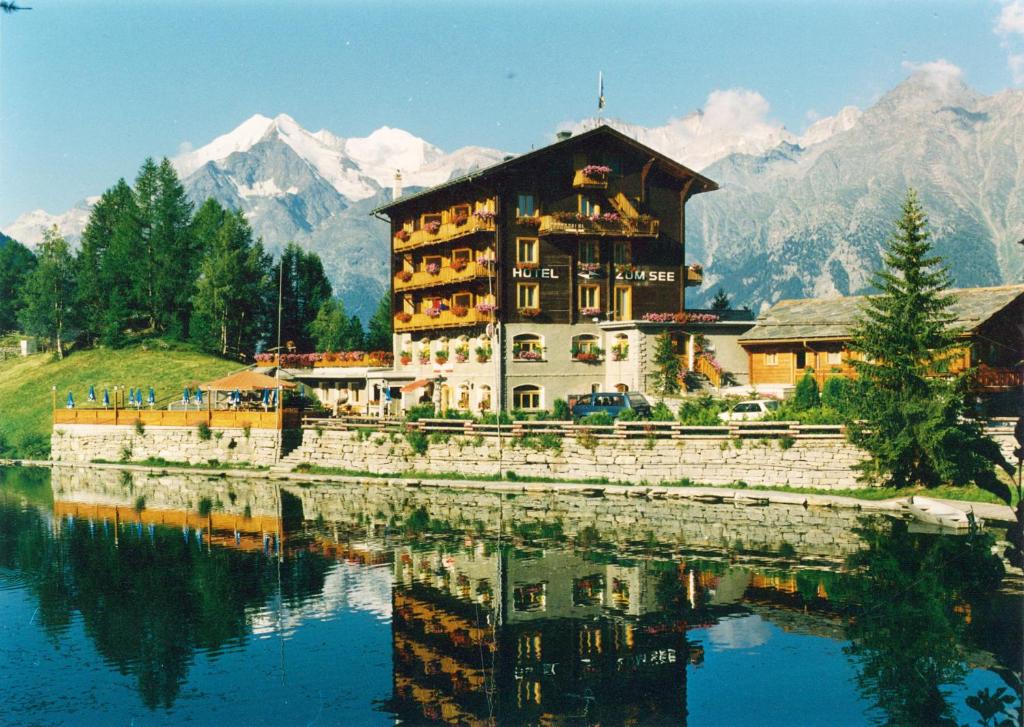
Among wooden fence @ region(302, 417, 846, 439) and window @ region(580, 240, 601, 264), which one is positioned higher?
window @ region(580, 240, 601, 264)

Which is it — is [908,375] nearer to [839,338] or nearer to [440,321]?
[839,338]

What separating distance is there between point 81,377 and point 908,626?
2891 inches

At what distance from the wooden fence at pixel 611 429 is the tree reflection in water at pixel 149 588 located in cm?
1432

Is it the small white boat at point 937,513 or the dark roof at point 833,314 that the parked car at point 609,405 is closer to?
the dark roof at point 833,314

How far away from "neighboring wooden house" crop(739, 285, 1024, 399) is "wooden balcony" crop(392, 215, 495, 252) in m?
16.6

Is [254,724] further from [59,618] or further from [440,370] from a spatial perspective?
[440,370]

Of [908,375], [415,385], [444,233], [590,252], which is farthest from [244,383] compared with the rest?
[908,375]

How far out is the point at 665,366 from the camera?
173ft

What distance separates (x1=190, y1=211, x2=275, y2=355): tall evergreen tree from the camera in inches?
3364

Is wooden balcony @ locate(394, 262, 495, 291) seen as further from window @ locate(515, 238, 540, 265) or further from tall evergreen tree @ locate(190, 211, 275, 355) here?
tall evergreen tree @ locate(190, 211, 275, 355)

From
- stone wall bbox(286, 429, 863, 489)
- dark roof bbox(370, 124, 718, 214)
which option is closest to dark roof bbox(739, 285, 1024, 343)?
stone wall bbox(286, 429, 863, 489)

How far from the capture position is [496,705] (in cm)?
1747

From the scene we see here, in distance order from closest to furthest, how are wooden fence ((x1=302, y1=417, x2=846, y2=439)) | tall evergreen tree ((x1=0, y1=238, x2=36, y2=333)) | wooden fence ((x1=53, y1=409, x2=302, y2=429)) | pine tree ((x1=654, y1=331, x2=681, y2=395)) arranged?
1. wooden fence ((x1=302, y1=417, x2=846, y2=439))
2. pine tree ((x1=654, y1=331, x2=681, y2=395))
3. wooden fence ((x1=53, y1=409, x2=302, y2=429))
4. tall evergreen tree ((x1=0, y1=238, x2=36, y2=333))

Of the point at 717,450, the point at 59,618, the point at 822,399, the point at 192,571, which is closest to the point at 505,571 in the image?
the point at 192,571
